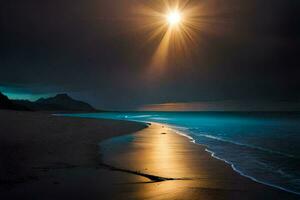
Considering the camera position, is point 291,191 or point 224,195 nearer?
point 224,195

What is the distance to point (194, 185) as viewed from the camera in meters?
8.76

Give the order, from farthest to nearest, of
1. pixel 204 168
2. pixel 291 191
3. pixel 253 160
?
1. pixel 253 160
2. pixel 204 168
3. pixel 291 191

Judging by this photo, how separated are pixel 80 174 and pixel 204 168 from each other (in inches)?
200

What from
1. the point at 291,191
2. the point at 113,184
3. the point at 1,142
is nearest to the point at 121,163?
the point at 113,184

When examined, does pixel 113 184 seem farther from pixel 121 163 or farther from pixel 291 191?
pixel 291 191

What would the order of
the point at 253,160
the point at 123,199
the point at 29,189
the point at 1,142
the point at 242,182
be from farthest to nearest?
the point at 1,142 < the point at 253,160 < the point at 242,182 < the point at 29,189 < the point at 123,199

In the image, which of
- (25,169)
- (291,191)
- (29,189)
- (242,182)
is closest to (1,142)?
(25,169)

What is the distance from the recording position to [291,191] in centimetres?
Answer: 850

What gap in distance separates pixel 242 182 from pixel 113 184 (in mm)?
4300

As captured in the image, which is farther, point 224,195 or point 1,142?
point 1,142

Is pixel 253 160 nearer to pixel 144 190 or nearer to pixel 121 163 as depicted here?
pixel 121 163

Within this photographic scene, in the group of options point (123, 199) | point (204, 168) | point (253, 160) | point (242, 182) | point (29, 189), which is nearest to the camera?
point (123, 199)

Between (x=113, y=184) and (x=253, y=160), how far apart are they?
29.8ft

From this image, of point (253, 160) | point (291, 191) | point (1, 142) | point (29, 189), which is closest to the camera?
point (29, 189)
